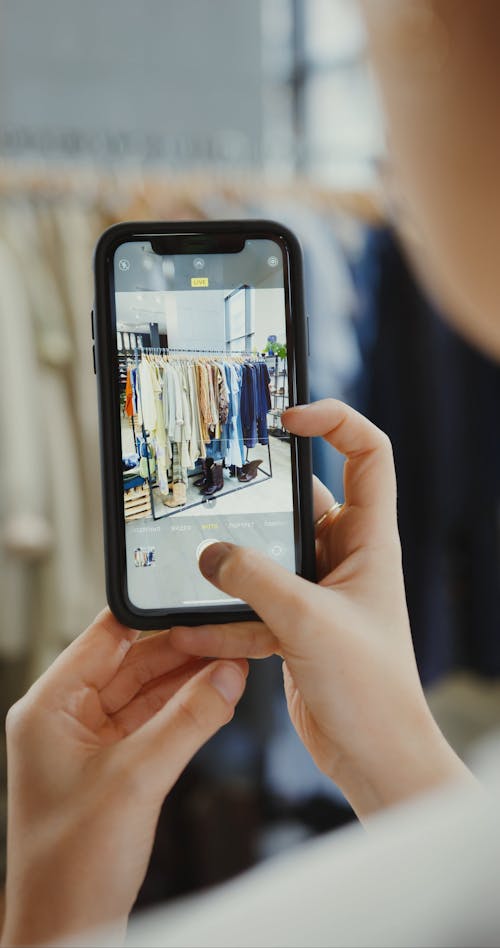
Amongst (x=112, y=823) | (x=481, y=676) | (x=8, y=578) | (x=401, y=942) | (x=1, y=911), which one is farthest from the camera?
(x=481, y=676)

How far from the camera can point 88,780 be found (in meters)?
0.30

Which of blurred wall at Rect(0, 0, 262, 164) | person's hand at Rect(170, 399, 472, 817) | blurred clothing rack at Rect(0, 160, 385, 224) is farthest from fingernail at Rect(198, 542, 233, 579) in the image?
blurred wall at Rect(0, 0, 262, 164)

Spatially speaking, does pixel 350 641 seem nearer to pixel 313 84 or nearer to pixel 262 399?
pixel 262 399

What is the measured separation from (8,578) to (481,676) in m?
0.50

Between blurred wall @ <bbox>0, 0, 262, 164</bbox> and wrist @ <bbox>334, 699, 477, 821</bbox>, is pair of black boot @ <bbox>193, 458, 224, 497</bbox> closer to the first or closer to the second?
wrist @ <bbox>334, 699, 477, 821</bbox>

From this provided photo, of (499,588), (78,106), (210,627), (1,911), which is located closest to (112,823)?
(210,627)

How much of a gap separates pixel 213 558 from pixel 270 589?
3 cm

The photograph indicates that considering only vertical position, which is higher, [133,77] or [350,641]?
[133,77]

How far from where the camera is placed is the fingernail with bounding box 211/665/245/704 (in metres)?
0.32

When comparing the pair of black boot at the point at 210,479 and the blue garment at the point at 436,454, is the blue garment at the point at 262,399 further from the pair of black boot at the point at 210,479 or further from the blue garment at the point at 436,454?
the blue garment at the point at 436,454

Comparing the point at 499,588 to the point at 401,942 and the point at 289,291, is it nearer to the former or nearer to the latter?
Result: the point at 289,291

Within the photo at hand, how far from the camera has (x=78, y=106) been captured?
33.1 inches

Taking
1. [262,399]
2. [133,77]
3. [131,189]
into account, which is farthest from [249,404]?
[133,77]

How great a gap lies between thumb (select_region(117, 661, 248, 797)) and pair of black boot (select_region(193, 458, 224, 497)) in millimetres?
80
